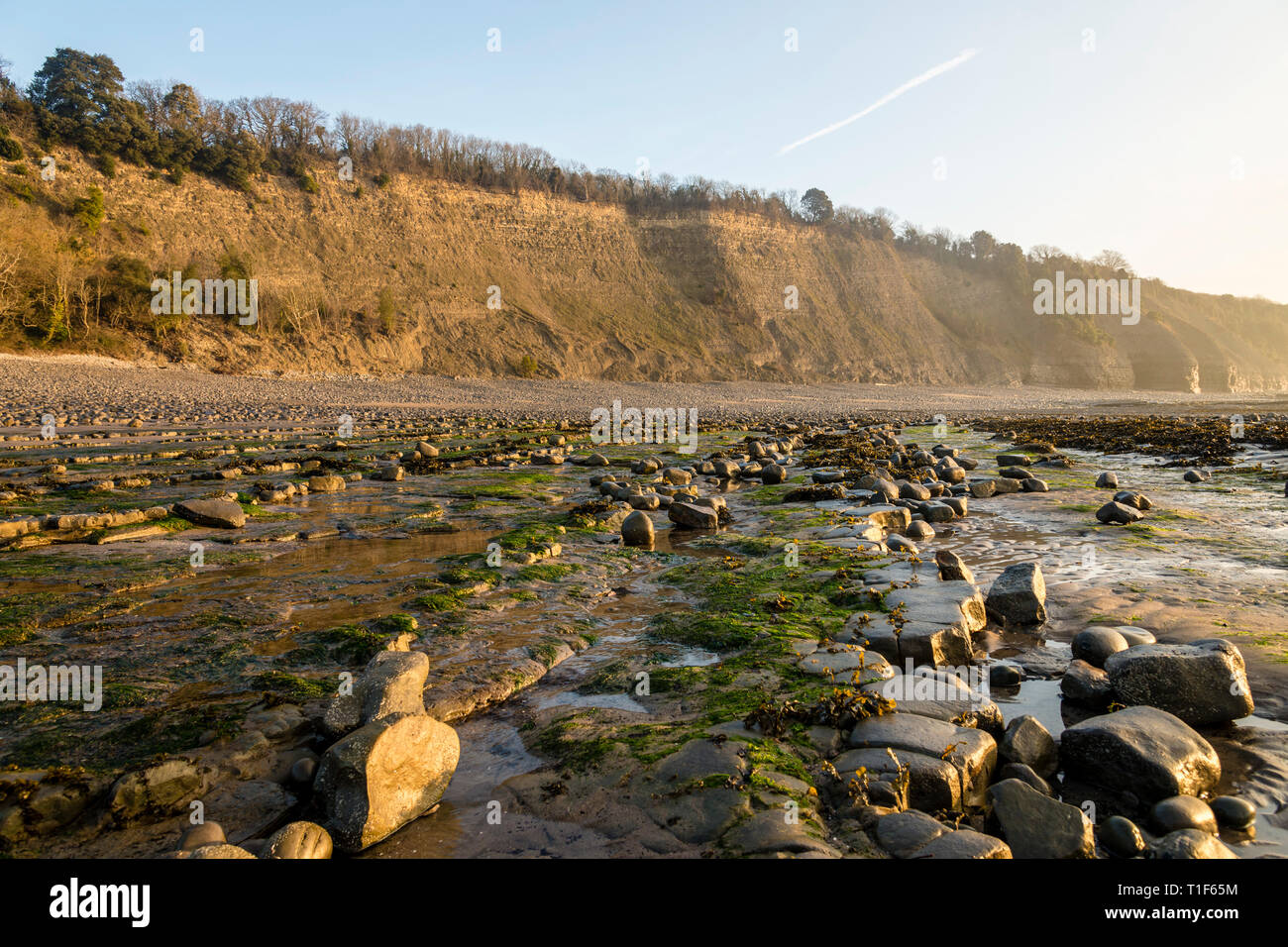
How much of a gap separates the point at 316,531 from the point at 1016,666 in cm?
724

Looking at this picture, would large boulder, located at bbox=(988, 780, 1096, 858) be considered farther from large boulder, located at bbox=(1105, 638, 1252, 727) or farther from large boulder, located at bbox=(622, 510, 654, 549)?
large boulder, located at bbox=(622, 510, 654, 549)

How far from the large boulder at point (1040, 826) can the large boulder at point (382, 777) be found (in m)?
2.28

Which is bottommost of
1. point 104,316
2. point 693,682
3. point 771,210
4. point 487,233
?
point 693,682

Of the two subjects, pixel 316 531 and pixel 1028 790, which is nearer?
pixel 1028 790

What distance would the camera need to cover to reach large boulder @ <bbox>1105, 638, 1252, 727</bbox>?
3.53 m

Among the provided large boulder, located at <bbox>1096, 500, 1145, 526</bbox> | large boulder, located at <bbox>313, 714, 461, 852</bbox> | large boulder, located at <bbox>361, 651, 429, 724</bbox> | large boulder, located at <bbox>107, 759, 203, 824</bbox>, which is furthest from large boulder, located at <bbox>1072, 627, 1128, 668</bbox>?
large boulder, located at <bbox>1096, 500, 1145, 526</bbox>

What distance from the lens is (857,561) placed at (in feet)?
21.5

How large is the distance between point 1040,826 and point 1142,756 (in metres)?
0.77

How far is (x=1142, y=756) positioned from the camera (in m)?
2.91

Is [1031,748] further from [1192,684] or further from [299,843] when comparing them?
[299,843]

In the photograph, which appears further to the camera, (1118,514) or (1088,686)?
(1118,514)

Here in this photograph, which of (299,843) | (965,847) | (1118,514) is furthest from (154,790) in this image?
(1118,514)
